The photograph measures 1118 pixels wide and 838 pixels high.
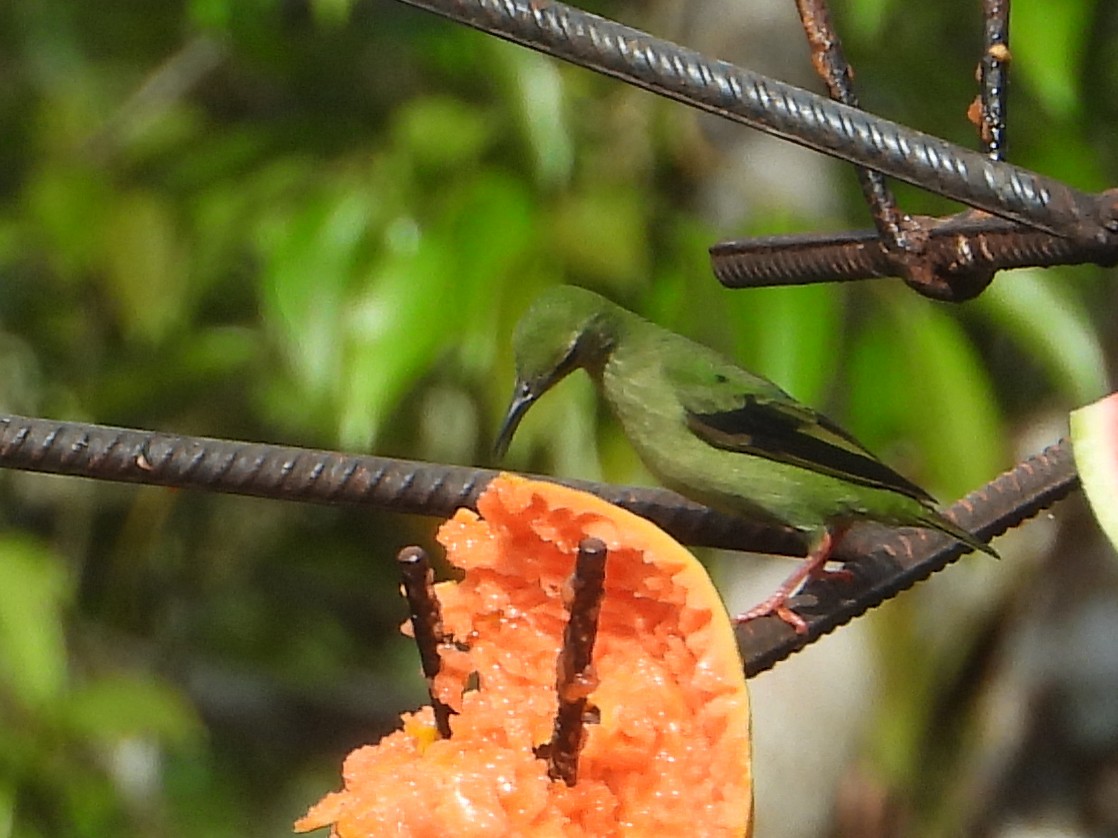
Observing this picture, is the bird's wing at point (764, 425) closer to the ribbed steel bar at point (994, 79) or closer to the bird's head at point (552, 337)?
the bird's head at point (552, 337)

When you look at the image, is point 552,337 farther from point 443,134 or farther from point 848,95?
point 443,134

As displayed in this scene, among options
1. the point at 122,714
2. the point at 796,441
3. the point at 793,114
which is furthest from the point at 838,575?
the point at 122,714

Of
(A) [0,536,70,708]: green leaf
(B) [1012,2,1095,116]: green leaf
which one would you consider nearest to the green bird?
(B) [1012,2,1095,116]: green leaf

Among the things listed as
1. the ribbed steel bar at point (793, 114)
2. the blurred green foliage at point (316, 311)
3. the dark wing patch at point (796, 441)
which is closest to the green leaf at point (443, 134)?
the blurred green foliage at point (316, 311)

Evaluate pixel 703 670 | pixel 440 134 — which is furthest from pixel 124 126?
pixel 703 670

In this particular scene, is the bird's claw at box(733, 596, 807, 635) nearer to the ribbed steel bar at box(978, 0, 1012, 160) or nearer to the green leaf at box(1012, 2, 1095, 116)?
the ribbed steel bar at box(978, 0, 1012, 160)

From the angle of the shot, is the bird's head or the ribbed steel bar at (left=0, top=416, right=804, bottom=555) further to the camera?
the bird's head
